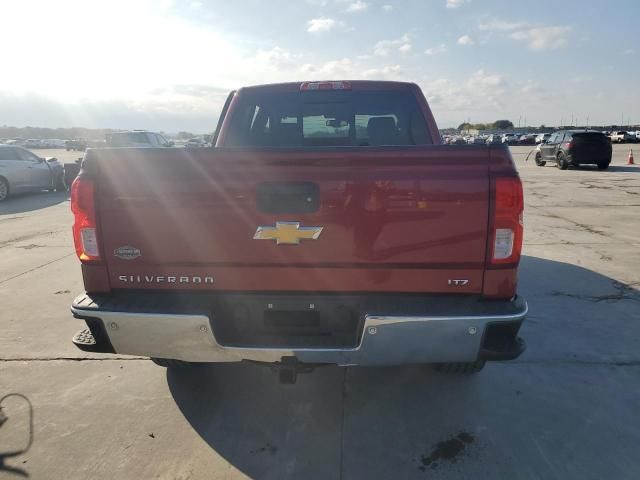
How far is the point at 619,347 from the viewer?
378cm

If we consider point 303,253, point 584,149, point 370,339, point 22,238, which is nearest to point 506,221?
point 370,339

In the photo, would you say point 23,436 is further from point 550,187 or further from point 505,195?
point 550,187

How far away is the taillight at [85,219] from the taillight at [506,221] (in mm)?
2158

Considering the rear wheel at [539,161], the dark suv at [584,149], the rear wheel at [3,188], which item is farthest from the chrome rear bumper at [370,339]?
the rear wheel at [539,161]

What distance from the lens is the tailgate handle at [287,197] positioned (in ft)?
7.65

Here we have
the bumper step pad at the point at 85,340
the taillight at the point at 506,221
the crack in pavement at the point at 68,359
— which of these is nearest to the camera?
the taillight at the point at 506,221

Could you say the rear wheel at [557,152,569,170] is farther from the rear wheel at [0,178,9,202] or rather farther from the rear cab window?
the rear wheel at [0,178,9,202]

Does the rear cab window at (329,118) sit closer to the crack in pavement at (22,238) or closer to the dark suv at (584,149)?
the crack in pavement at (22,238)

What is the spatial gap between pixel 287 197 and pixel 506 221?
45.2 inches

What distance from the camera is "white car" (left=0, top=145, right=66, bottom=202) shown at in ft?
44.9

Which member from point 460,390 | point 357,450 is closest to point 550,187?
point 460,390

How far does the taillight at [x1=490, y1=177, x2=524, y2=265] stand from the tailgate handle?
3.04 feet

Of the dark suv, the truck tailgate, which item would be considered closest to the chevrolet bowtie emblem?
the truck tailgate

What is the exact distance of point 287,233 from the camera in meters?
2.36
